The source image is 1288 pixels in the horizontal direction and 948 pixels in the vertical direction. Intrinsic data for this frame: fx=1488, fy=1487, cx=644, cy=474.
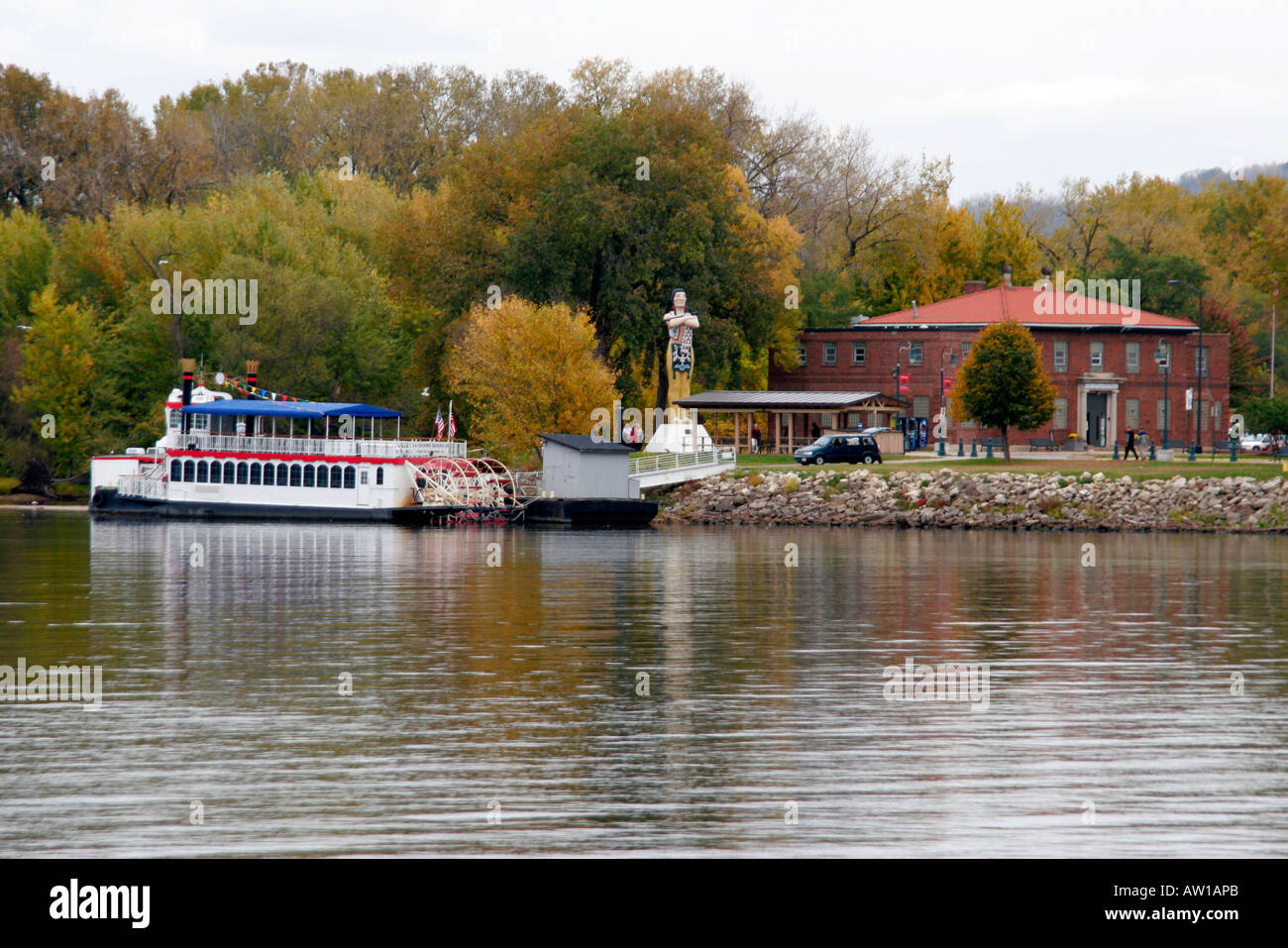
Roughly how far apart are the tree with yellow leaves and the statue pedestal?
365 centimetres

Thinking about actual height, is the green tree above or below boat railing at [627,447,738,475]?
above

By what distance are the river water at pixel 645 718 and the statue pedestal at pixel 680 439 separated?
36498 mm

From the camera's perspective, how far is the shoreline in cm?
6222

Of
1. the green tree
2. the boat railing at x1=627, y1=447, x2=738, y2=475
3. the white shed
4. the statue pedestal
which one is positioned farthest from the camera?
the green tree

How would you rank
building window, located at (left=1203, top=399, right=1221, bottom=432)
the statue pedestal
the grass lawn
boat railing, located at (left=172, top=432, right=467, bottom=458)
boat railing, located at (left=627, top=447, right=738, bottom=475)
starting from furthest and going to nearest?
building window, located at (left=1203, top=399, right=1221, bottom=432), the statue pedestal, boat railing, located at (left=627, top=447, right=738, bottom=475), boat railing, located at (left=172, top=432, right=467, bottom=458), the grass lawn

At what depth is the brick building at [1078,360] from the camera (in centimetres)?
9156

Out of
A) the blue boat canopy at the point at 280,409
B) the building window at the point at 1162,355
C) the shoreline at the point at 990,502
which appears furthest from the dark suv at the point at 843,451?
the building window at the point at 1162,355

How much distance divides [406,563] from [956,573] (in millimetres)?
15918

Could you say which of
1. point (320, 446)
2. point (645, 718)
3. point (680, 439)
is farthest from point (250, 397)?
point (645, 718)

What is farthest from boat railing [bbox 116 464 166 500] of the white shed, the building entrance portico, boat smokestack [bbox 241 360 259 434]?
the building entrance portico

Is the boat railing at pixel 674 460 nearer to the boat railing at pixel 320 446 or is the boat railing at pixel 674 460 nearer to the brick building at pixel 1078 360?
the boat railing at pixel 320 446

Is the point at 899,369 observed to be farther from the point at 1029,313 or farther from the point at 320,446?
the point at 320,446

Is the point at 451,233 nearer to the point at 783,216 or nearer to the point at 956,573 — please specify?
the point at 783,216

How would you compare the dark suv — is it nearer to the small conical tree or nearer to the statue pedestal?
the statue pedestal
